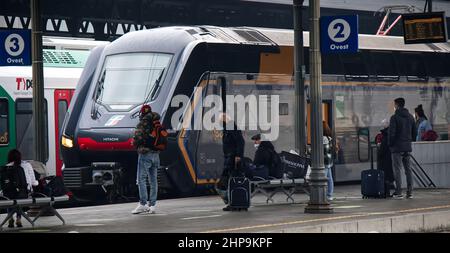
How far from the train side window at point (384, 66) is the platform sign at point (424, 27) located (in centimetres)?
330

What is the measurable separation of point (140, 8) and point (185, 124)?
65.8ft

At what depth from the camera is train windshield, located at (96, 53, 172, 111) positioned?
24.9 meters

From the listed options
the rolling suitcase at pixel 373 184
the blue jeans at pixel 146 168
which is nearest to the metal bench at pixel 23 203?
the blue jeans at pixel 146 168

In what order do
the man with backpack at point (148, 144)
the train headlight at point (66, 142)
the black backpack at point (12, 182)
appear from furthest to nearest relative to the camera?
the train headlight at point (66, 142), the man with backpack at point (148, 144), the black backpack at point (12, 182)

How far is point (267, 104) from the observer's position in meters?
26.8

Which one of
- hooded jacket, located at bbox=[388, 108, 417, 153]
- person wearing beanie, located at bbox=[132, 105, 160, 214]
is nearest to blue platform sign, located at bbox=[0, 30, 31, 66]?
person wearing beanie, located at bbox=[132, 105, 160, 214]

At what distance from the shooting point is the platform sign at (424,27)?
26.3 m

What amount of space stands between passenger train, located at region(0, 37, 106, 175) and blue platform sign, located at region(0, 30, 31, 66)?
478 cm

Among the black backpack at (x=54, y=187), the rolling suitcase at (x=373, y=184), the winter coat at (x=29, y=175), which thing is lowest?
the rolling suitcase at (x=373, y=184)

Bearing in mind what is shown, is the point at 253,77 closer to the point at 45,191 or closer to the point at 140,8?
the point at 45,191

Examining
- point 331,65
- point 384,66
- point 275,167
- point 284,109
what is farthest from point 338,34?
point 384,66

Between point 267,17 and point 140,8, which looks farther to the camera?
point 267,17

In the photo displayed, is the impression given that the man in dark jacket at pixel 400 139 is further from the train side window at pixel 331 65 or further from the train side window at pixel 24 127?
the train side window at pixel 24 127
